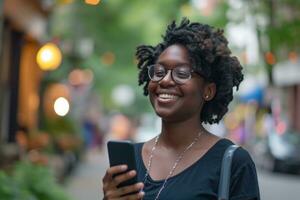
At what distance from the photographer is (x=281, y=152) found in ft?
81.9

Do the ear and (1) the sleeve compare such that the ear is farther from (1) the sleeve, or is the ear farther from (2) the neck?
(1) the sleeve

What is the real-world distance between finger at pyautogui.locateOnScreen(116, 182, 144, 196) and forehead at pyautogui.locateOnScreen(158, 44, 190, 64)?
0.52 meters

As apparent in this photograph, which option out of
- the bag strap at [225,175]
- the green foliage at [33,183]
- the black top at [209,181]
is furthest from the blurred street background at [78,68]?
the bag strap at [225,175]

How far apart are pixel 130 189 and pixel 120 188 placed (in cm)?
5

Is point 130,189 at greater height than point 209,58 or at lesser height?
lesser

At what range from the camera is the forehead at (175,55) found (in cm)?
296

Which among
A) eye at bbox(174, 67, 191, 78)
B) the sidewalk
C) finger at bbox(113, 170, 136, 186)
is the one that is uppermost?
eye at bbox(174, 67, 191, 78)

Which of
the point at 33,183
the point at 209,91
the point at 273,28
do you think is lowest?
the point at 33,183

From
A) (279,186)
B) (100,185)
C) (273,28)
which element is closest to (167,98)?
(273,28)

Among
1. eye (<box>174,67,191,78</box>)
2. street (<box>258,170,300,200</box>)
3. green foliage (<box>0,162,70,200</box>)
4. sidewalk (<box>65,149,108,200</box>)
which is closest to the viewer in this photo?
eye (<box>174,67,191,78</box>)

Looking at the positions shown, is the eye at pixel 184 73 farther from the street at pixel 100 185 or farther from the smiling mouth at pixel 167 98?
the street at pixel 100 185

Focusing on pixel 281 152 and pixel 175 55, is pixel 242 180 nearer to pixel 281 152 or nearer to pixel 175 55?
pixel 175 55

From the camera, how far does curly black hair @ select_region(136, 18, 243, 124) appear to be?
116 inches

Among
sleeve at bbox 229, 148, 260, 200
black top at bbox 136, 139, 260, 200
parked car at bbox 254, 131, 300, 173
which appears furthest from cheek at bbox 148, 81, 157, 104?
parked car at bbox 254, 131, 300, 173
